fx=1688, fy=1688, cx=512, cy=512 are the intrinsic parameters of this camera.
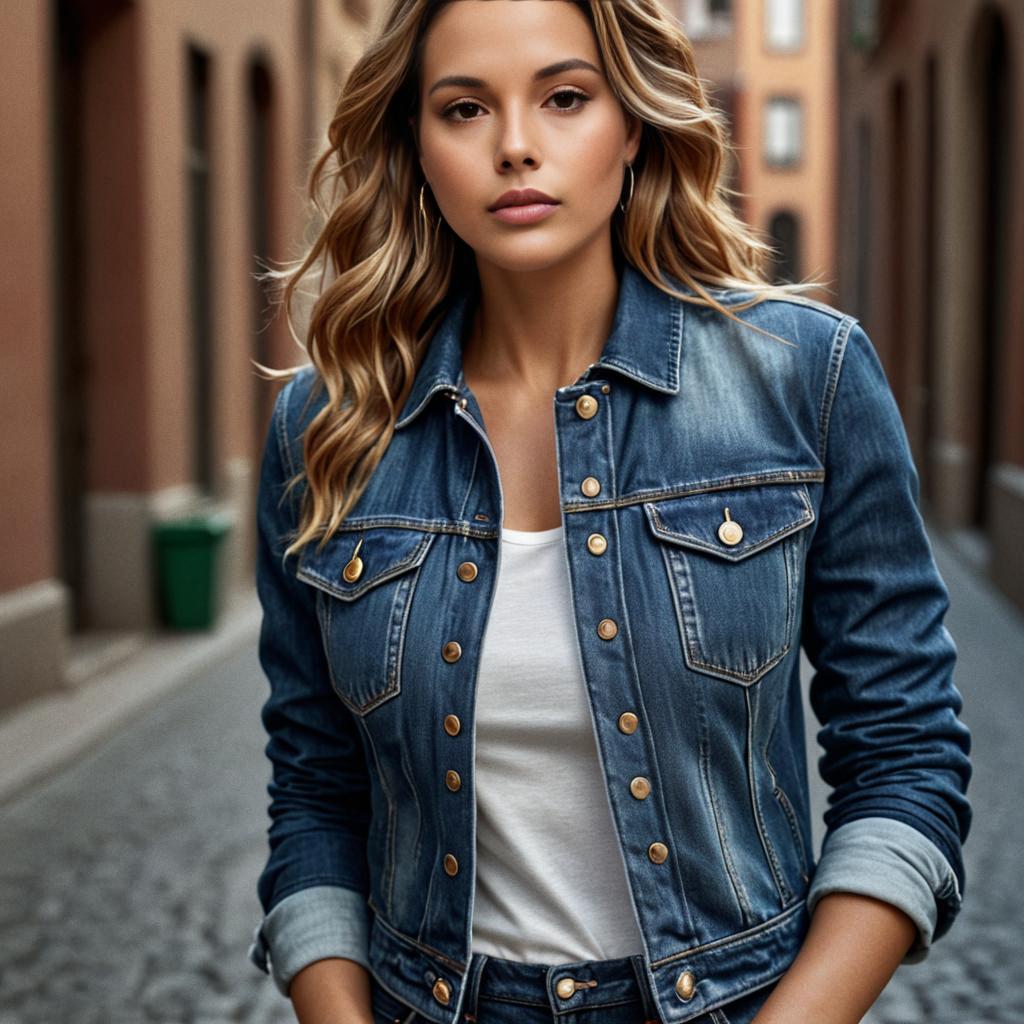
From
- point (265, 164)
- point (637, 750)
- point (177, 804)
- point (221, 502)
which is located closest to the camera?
point (637, 750)

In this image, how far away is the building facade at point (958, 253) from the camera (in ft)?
36.2

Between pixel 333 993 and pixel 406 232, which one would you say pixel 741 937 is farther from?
pixel 406 232

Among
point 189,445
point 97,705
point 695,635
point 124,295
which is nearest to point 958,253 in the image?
point 189,445

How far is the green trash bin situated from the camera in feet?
34.0

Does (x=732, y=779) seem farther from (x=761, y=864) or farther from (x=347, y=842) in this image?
(x=347, y=842)

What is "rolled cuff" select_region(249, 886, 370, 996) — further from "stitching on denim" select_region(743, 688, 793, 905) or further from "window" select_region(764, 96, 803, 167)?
"window" select_region(764, 96, 803, 167)

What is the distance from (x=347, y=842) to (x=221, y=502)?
10606 millimetres

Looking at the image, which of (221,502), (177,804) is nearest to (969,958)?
(177,804)

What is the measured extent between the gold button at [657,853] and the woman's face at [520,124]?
2.20 ft

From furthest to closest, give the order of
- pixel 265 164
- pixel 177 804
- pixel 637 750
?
pixel 265 164 < pixel 177 804 < pixel 637 750

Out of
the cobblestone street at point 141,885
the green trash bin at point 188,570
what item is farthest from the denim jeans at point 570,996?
the green trash bin at point 188,570

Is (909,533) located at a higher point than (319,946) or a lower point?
higher

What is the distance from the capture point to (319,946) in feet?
6.55

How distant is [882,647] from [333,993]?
75 centimetres
